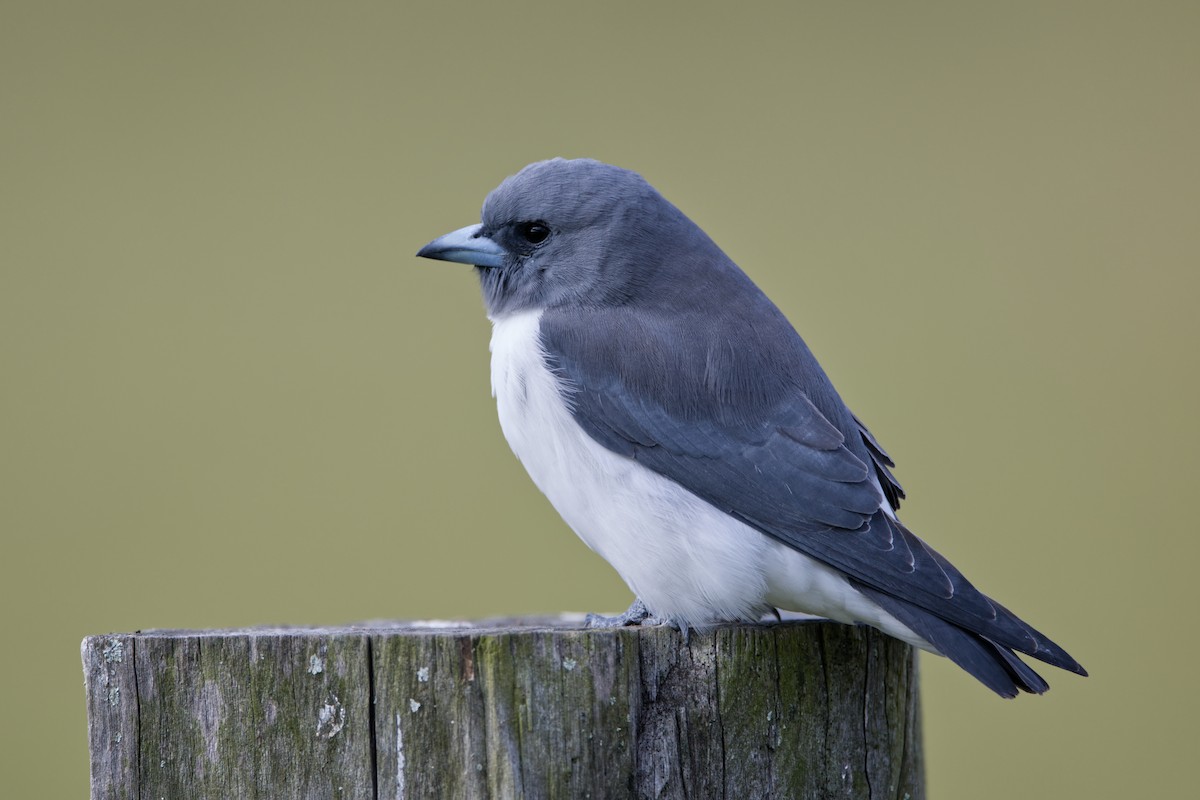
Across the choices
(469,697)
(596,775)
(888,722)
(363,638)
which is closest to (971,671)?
(888,722)

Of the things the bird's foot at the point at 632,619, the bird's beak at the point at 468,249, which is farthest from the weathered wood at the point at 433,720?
the bird's beak at the point at 468,249

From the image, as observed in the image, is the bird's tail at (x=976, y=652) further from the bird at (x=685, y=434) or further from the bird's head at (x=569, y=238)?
the bird's head at (x=569, y=238)

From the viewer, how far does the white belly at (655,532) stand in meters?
3.46

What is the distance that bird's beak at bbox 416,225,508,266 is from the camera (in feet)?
14.0

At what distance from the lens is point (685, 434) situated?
3.66 metres

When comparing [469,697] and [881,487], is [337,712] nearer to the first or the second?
[469,697]

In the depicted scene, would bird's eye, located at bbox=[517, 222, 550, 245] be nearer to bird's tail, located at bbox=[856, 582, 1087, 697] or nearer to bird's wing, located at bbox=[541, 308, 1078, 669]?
bird's wing, located at bbox=[541, 308, 1078, 669]

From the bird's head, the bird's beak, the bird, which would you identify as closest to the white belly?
the bird

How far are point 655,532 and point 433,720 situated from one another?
1064mm

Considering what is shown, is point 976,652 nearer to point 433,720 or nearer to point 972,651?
point 972,651

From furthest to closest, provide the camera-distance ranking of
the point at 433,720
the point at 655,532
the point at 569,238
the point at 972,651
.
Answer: the point at 569,238 < the point at 655,532 < the point at 972,651 < the point at 433,720

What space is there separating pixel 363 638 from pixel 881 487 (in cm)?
173

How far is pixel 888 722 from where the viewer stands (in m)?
3.15

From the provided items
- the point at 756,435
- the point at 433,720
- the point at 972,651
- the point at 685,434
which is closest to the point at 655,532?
the point at 685,434
